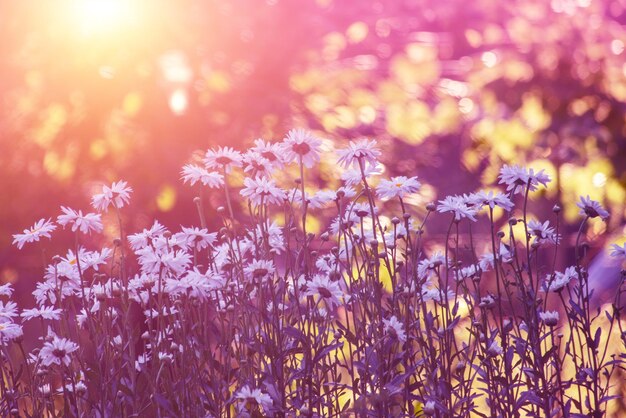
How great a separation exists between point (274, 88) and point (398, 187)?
2.15 meters

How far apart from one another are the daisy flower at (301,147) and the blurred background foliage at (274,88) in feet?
Result: 6.14

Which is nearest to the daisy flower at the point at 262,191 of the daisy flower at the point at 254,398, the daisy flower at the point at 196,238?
the daisy flower at the point at 196,238

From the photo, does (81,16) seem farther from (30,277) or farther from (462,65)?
(462,65)

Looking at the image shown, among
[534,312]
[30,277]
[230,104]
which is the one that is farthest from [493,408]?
[30,277]

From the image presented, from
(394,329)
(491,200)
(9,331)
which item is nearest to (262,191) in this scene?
(394,329)

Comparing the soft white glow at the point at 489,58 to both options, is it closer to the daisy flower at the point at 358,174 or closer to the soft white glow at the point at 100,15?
the soft white glow at the point at 100,15

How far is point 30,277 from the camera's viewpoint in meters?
5.78

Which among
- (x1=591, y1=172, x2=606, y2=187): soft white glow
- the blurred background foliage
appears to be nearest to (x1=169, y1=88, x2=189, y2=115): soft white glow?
the blurred background foliage

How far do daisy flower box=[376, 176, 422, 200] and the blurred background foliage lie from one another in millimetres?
1870

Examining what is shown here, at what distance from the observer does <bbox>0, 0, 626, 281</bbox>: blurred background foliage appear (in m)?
4.57

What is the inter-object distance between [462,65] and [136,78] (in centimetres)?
234

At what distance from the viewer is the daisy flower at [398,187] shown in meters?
2.73

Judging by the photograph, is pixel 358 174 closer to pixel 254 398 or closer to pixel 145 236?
pixel 145 236

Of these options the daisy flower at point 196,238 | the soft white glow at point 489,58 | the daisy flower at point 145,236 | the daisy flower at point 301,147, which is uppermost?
the soft white glow at point 489,58
